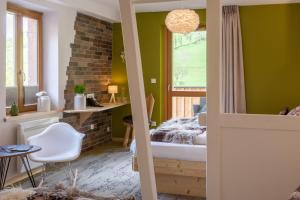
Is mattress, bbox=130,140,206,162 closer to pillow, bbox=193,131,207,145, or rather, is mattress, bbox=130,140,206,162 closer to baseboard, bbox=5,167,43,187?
pillow, bbox=193,131,207,145

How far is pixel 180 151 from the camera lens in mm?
3770

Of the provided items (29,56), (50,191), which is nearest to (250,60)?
(29,56)

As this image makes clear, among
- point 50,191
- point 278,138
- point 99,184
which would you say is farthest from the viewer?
point 99,184

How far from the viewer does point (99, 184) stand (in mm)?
4137

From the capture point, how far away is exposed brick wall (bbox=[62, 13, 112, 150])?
564 centimetres

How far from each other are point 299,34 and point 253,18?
31.9 inches

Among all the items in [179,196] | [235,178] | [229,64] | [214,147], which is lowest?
[179,196]

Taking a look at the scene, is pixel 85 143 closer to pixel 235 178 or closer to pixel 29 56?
pixel 29 56

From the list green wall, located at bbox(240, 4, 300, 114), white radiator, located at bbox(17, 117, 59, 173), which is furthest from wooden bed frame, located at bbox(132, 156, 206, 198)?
green wall, located at bbox(240, 4, 300, 114)

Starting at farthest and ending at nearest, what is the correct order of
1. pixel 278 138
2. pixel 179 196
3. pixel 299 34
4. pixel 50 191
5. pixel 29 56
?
pixel 299 34, pixel 29 56, pixel 179 196, pixel 278 138, pixel 50 191

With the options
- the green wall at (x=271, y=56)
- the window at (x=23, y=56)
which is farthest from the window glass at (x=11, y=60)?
the green wall at (x=271, y=56)

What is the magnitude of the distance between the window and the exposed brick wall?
537 mm

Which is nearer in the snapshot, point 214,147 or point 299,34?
point 214,147

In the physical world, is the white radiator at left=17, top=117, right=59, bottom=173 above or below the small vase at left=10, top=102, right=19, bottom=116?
below
